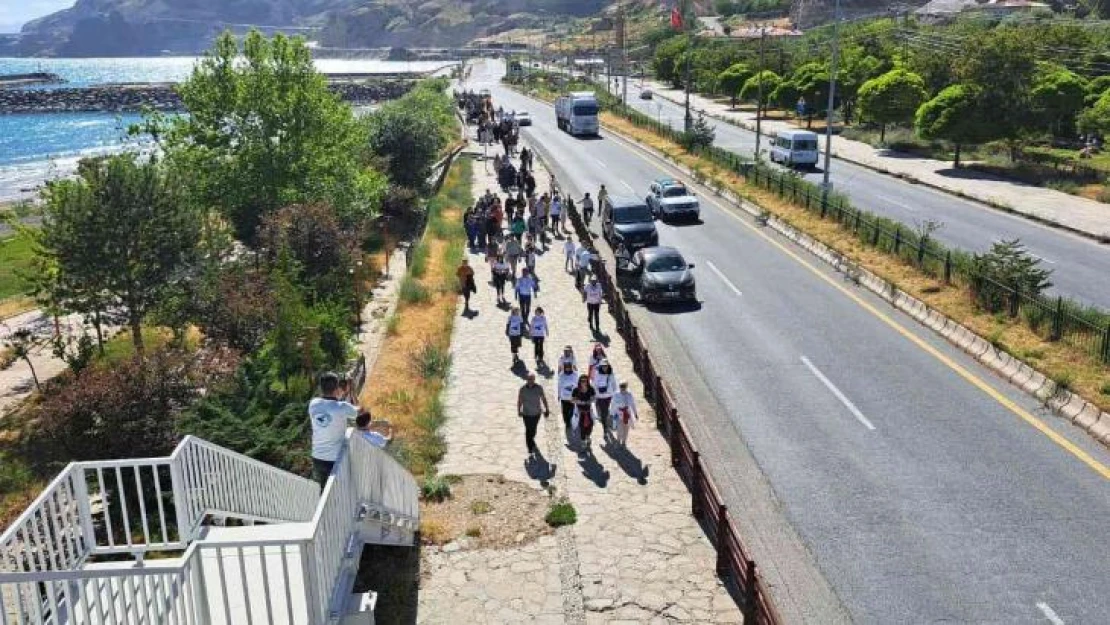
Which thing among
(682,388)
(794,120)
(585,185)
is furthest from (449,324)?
(794,120)

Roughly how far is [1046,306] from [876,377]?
413 cm

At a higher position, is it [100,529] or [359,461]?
[359,461]

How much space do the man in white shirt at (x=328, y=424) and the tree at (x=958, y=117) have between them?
40599 millimetres

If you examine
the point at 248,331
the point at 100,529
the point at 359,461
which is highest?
the point at 359,461

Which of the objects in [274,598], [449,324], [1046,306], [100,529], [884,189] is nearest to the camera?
[274,598]

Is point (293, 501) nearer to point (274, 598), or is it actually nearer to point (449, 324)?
point (274, 598)

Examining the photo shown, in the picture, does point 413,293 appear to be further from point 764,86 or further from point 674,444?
point 764,86

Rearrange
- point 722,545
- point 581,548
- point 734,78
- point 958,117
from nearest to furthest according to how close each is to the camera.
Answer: point 722,545, point 581,548, point 958,117, point 734,78

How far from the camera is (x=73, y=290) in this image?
20.3 meters

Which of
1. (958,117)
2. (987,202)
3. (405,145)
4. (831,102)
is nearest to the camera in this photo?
(831,102)

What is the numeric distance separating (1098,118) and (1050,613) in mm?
36337

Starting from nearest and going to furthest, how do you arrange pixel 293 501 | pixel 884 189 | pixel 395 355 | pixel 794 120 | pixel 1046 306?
1. pixel 293 501
2. pixel 1046 306
3. pixel 395 355
4. pixel 884 189
5. pixel 794 120

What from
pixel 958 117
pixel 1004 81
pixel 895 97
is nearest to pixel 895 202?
pixel 958 117

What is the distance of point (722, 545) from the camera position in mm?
10711
